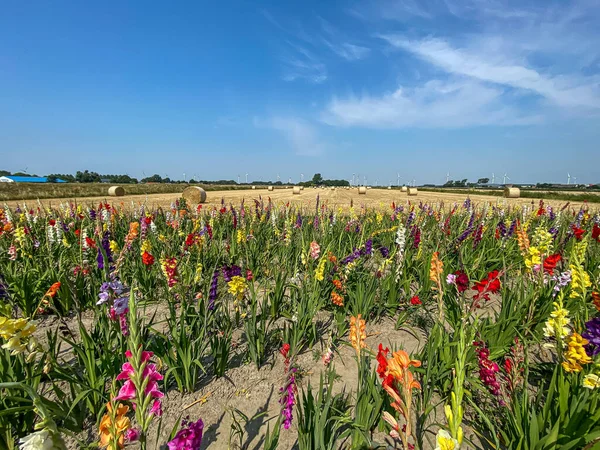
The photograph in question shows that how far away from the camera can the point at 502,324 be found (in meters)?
2.94

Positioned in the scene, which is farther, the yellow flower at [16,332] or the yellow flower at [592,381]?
the yellow flower at [592,381]

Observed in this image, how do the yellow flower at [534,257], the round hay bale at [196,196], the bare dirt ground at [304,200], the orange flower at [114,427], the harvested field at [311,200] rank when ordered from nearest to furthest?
the orange flower at [114,427] → the yellow flower at [534,257] → the bare dirt ground at [304,200] → the harvested field at [311,200] → the round hay bale at [196,196]

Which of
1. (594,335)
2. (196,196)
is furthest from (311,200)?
(594,335)

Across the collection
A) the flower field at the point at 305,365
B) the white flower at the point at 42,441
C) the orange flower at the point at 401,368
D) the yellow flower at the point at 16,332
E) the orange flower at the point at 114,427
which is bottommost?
the flower field at the point at 305,365

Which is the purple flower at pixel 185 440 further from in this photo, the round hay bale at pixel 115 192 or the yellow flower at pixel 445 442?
the round hay bale at pixel 115 192

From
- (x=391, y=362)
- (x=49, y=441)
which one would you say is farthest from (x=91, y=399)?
(x=391, y=362)

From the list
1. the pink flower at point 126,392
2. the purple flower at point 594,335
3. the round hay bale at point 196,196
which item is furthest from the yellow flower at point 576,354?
the round hay bale at point 196,196

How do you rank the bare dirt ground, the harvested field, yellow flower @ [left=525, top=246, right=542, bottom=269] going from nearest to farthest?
yellow flower @ [left=525, top=246, right=542, bottom=269], the bare dirt ground, the harvested field

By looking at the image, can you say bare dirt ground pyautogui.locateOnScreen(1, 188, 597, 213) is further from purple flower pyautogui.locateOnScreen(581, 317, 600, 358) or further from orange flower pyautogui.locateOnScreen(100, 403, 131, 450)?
orange flower pyautogui.locateOnScreen(100, 403, 131, 450)

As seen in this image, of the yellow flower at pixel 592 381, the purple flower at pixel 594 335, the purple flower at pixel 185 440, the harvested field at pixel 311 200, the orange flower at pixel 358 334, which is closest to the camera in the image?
the purple flower at pixel 185 440

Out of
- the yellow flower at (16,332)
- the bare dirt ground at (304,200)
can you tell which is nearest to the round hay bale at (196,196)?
the bare dirt ground at (304,200)

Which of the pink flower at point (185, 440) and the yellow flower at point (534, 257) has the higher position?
the yellow flower at point (534, 257)

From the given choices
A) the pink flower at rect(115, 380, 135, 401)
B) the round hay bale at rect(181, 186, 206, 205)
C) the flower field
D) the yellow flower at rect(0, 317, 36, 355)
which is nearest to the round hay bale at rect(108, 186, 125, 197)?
the round hay bale at rect(181, 186, 206, 205)

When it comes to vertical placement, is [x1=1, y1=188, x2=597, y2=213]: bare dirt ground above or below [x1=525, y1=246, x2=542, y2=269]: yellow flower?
below
